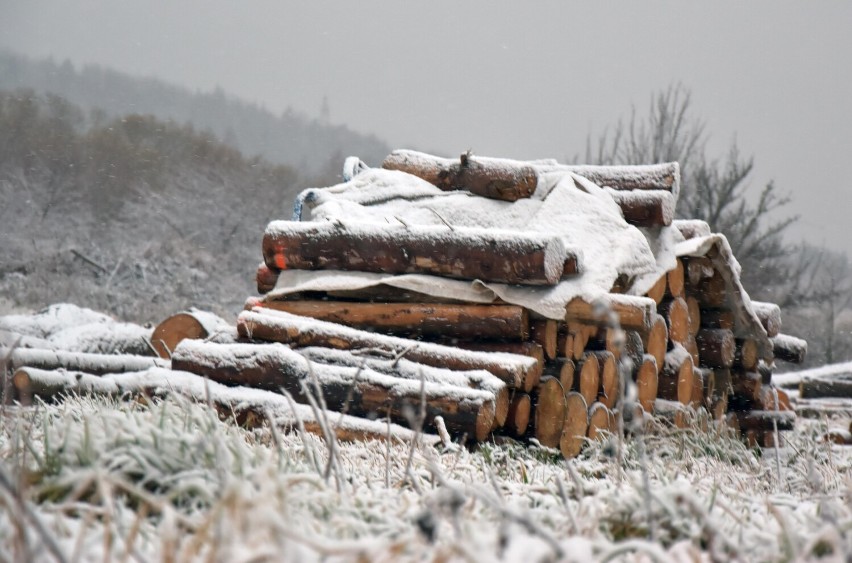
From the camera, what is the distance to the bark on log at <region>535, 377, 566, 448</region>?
16.1 feet

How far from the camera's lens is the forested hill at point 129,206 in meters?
26.3

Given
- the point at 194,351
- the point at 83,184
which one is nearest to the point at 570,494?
the point at 194,351

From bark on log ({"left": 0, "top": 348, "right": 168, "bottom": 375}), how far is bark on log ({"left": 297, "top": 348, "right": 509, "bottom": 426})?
1.78 meters

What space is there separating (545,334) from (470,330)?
1.53 feet

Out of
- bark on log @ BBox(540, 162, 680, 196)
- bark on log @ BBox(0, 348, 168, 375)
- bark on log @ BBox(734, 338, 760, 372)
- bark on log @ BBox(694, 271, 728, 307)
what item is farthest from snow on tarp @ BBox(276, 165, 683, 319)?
bark on log @ BBox(0, 348, 168, 375)

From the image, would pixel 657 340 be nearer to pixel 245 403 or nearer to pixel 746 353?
pixel 746 353

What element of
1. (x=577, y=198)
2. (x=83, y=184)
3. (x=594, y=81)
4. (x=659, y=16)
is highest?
(x=659, y=16)

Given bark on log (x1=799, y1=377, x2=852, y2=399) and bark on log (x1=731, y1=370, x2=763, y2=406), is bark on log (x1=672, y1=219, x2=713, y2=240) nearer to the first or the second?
bark on log (x1=731, y1=370, x2=763, y2=406)

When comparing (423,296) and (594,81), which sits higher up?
(594,81)

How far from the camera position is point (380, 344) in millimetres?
4801

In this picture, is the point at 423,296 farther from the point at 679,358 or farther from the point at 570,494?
the point at 570,494

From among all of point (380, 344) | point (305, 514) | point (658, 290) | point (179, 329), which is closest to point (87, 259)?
point (179, 329)

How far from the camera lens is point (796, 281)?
20938 millimetres

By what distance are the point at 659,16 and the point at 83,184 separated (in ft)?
221
